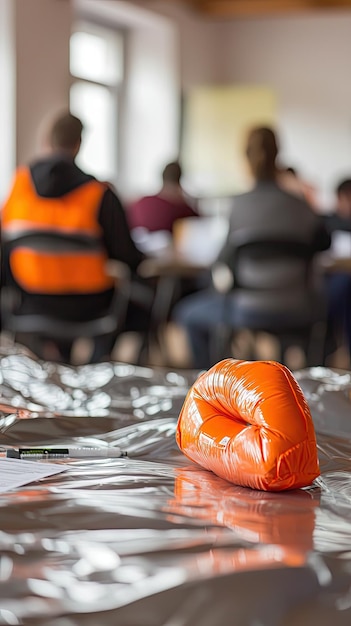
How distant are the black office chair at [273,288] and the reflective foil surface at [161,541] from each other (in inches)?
93.7

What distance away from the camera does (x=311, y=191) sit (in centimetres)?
807

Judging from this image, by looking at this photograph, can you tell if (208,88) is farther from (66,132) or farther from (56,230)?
(56,230)

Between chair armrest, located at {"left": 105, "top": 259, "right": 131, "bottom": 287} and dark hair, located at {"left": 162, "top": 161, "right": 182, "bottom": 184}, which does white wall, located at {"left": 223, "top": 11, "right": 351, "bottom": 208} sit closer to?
dark hair, located at {"left": 162, "top": 161, "right": 182, "bottom": 184}

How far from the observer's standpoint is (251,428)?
4.20 feet

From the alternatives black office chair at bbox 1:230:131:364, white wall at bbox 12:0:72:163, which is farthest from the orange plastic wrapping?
white wall at bbox 12:0:72:163

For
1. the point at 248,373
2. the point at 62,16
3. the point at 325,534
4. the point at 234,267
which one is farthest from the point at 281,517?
the point at 62,16

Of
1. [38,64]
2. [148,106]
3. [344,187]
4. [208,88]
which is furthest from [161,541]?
[208,88]

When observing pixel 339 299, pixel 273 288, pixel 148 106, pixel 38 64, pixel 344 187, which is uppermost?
pixel 38 64

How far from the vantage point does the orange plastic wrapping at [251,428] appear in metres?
1.24

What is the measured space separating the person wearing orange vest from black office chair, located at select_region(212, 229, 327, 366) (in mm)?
417

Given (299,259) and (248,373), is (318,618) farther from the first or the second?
(299,259)

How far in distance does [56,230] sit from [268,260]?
799mm

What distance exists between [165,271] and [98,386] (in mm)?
2633

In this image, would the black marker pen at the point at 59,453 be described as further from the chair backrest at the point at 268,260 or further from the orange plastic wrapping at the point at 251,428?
the chair backrest at the point at 268,260
